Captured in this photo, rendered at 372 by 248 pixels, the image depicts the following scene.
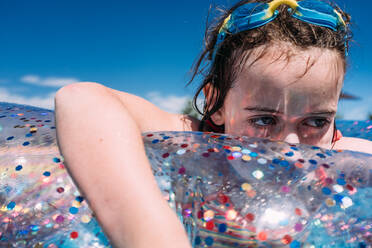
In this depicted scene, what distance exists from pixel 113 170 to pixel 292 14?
4.67 feet

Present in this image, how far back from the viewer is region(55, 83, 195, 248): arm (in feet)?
2.46

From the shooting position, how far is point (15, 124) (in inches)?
53.9

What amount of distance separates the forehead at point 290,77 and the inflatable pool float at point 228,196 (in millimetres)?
337

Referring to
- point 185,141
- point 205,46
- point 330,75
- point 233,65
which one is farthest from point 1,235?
point 205,46

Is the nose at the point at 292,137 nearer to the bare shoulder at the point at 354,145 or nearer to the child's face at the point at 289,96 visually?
the child's face at the point at 289,96

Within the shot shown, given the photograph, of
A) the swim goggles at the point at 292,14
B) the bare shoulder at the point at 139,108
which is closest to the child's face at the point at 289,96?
the swim goggles at the point at 292,14

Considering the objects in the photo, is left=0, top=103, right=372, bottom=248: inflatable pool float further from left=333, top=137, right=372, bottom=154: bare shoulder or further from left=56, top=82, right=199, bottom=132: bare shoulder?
left=333, top=137, right=372, bottom=154: bare shoulder

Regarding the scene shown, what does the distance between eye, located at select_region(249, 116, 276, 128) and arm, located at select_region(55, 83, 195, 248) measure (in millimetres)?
718

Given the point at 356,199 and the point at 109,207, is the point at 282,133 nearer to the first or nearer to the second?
the point at 356,199

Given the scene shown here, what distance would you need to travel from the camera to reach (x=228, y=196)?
0.99 metres

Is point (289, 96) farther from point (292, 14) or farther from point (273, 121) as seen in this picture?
point (292, 14)

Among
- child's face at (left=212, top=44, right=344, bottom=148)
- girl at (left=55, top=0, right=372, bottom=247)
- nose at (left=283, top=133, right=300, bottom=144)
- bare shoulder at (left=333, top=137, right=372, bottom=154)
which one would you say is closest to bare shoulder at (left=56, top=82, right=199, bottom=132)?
girl at (left=55, top=0, right=372, bottom=247)

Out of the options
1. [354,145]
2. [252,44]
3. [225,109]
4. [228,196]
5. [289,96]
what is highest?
[252,44]

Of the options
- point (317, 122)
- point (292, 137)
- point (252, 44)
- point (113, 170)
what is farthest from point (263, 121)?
point (113, 170)
